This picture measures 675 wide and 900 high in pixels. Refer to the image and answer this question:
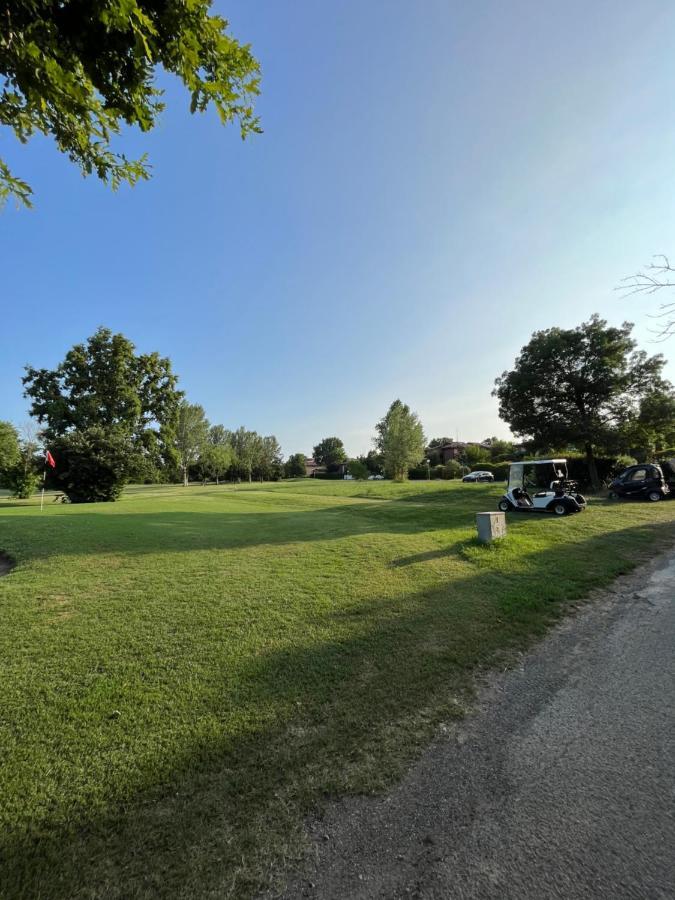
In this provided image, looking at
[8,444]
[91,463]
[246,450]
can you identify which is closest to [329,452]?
[246,450]

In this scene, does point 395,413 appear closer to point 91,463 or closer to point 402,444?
point 402,444

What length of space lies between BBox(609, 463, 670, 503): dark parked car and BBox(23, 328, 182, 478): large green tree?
32.9 m

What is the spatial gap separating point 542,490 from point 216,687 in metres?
14.3

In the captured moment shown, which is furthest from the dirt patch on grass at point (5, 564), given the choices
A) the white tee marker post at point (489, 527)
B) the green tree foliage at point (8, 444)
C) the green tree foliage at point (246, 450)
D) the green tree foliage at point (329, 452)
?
the green tree foliage at point (329, 452)

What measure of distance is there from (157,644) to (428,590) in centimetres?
402

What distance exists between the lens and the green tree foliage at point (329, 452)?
104m

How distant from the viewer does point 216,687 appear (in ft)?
11.0

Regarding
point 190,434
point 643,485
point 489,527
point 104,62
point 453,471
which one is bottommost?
point 489,527

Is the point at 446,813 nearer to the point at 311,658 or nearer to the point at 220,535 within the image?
the point at 311,658

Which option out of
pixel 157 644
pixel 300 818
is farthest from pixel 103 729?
pixel 300 818

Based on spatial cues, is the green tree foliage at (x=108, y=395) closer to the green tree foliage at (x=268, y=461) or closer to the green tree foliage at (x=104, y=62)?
the green tree foliage at (x=104, y=62)

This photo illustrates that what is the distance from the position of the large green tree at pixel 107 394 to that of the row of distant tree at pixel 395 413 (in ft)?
0.29

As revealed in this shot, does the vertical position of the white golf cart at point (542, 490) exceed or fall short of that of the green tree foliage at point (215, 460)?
it falls short

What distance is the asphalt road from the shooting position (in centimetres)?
176
